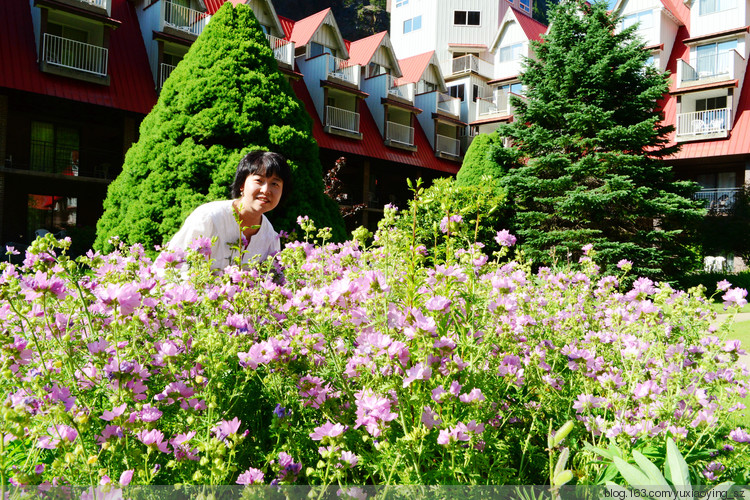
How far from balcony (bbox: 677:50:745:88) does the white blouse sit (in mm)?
22645

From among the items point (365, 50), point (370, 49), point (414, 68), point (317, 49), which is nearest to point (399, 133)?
point (370, 49)

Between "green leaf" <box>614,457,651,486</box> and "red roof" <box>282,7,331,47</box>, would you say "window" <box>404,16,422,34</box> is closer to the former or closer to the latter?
"red roof" <box>282,7,331,47</box>

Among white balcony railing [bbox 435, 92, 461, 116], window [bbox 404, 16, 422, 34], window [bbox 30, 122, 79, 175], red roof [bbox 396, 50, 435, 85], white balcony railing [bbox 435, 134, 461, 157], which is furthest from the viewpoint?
window [bbox 404, 16, 422, 34]

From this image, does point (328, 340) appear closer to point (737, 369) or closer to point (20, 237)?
point (737, 369)

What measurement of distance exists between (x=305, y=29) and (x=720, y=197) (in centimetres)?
1786

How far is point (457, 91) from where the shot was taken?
28062mm

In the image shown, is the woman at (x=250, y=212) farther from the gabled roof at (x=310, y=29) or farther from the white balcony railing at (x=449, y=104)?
the white balcony railing at (x=449, y=104)

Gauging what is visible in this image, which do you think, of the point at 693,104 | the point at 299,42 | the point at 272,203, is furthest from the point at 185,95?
the point at 693,104

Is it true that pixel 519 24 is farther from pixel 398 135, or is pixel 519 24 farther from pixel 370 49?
pixel 398 135

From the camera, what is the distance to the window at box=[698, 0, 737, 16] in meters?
21.7

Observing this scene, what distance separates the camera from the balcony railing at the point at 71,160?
16297mm

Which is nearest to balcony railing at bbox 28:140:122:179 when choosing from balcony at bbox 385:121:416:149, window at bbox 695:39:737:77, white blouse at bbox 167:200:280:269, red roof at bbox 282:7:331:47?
red roof at bbox 282:7:331:47

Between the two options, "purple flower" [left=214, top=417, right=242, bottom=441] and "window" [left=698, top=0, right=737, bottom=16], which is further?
"window" [left=698, top=0, right=737, bottom=16]

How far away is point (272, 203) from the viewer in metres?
3.90
